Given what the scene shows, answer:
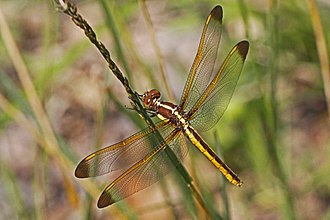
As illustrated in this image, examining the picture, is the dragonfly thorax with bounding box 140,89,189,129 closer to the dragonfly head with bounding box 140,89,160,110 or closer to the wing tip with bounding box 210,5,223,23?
the dragonfly head with bounding box 140,89,160,110

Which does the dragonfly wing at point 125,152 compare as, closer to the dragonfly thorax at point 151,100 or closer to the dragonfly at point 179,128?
the dragonfly at point 179,128

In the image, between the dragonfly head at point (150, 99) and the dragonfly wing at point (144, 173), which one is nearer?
the dragonfly wing at point (144, 173)

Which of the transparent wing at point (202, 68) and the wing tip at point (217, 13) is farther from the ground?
the wing tip at point (217, 13)

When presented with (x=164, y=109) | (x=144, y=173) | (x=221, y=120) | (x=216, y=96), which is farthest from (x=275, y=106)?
(x=221, y=120)

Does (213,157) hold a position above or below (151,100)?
below

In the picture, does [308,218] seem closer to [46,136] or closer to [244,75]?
[244,75]

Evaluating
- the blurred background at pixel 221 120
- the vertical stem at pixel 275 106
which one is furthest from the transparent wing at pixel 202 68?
the blurred background at pixel 221 120

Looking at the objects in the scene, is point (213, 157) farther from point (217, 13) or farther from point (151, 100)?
point (217, 13)

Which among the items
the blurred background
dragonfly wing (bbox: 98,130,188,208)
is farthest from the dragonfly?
the blurred background
